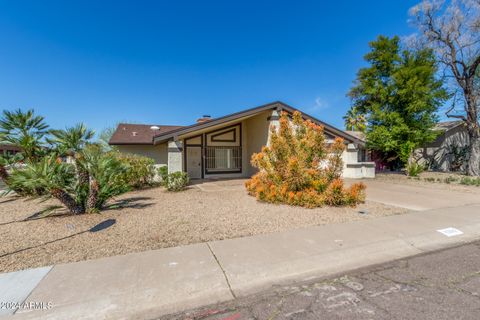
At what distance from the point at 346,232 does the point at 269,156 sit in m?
3.92

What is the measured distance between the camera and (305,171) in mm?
7348

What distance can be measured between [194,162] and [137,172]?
4.79 metres

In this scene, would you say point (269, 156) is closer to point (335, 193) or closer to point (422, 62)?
point (335, 193)

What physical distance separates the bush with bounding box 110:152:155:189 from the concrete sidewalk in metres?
7.65

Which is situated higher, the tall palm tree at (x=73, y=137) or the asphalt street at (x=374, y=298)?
the tall palm tree at (x=73, y=137)

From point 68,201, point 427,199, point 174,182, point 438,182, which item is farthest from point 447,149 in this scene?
point 68,201

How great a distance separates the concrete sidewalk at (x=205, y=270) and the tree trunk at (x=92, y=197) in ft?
10.2

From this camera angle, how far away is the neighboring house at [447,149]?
2009 centimetres

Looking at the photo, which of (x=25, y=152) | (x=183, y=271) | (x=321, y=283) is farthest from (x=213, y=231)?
(x=25, y=152)

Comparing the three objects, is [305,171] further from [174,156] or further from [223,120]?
[174,156]

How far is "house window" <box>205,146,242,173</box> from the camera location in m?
15.6

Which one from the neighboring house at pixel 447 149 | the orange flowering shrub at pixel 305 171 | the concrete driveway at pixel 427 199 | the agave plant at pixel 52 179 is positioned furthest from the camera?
the neighboring house at pixel 447 149

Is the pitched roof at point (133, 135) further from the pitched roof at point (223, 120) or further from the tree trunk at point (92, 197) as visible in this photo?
the tree trunk at point (92, 197)

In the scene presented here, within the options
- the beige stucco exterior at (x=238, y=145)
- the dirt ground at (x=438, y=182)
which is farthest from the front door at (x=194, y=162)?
the dirt ground at (x=438, y=182)
